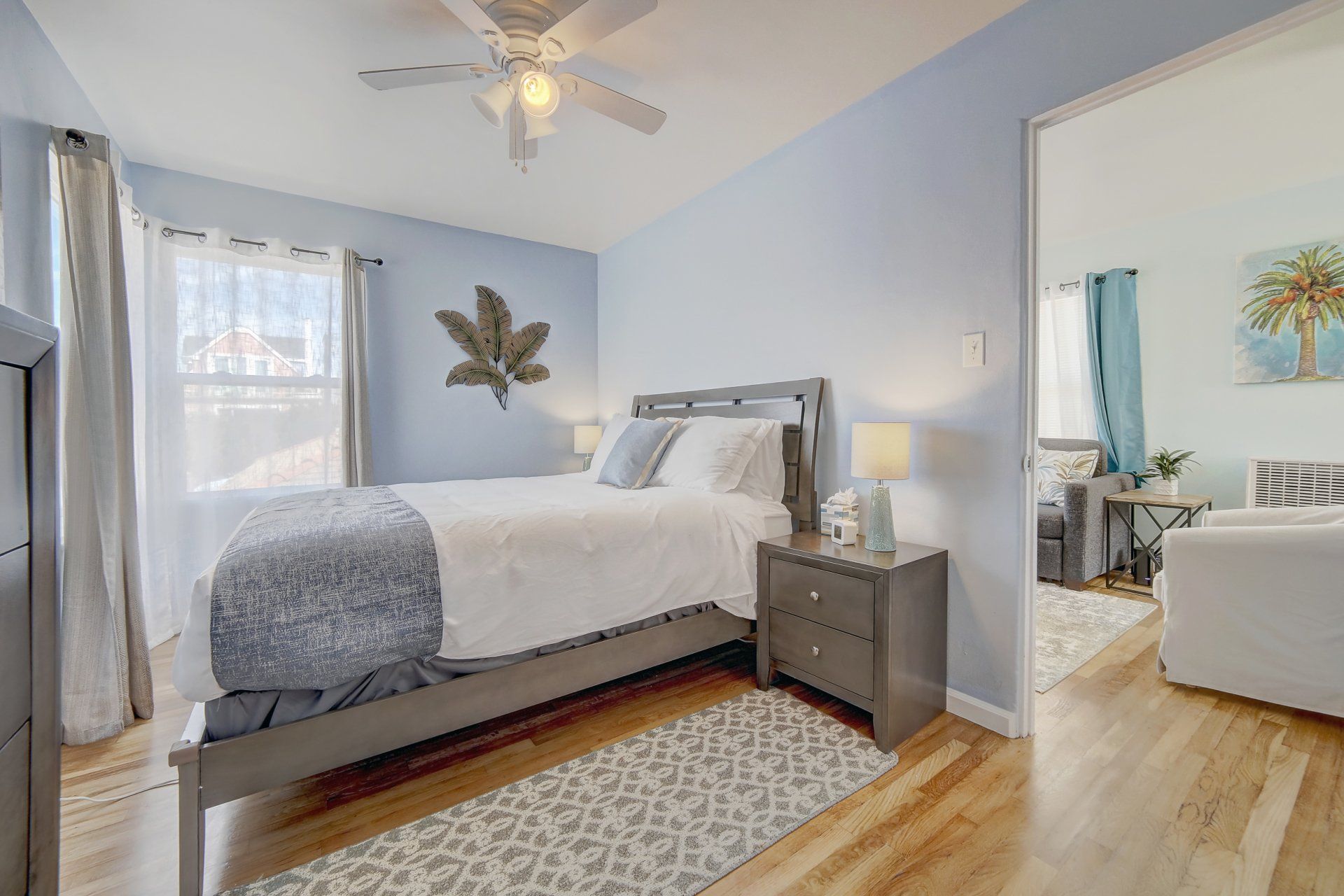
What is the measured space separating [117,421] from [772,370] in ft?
9.49

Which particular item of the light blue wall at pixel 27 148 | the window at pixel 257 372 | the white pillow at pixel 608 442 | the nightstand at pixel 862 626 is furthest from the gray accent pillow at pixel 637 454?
the light blue wall at pixel 27 148

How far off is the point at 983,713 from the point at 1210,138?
3070 mm

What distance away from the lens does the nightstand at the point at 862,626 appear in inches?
72.9

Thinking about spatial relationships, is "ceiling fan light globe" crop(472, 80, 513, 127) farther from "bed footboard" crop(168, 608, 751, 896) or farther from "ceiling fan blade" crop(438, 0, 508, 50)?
"bed footboard" crop(168, 608, 751, 896)

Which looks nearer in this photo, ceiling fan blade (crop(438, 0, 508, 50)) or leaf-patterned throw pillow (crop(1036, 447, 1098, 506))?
ceiling fan blade (crop(438, 0, 508, 50))

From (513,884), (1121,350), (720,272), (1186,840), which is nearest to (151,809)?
(513,884)

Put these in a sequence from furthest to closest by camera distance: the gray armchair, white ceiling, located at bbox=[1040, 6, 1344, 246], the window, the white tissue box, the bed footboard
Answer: the gray armchair → the window → the white tissue box → white ceiling, located at bbox=[1040, 6, 1344, 246] → the bed footboard

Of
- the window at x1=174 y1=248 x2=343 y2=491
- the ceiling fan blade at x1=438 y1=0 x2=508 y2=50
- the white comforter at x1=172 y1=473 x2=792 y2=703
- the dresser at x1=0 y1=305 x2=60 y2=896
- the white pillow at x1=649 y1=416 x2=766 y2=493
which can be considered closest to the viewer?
the dresser at x1=0 y1=305 x2=60 y2=896

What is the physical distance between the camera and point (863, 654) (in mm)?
1898

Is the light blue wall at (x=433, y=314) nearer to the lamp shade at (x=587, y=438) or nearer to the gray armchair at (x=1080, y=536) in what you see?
the lamp shade at (x=587, y=438)

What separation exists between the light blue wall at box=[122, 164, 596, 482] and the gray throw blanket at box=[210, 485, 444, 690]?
2181 millimetres

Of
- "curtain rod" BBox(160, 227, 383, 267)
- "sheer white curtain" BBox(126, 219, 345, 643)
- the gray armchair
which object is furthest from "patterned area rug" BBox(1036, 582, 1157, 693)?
"curtain rod" BBox(160, 227, 383, 267)

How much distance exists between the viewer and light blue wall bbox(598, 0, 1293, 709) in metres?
1.82

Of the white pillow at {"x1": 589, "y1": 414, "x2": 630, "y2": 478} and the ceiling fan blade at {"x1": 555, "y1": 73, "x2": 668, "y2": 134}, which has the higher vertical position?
the ceiling fan blade at {"x1": 555, "y1": 73, "x2": 668, "y2": 134}
